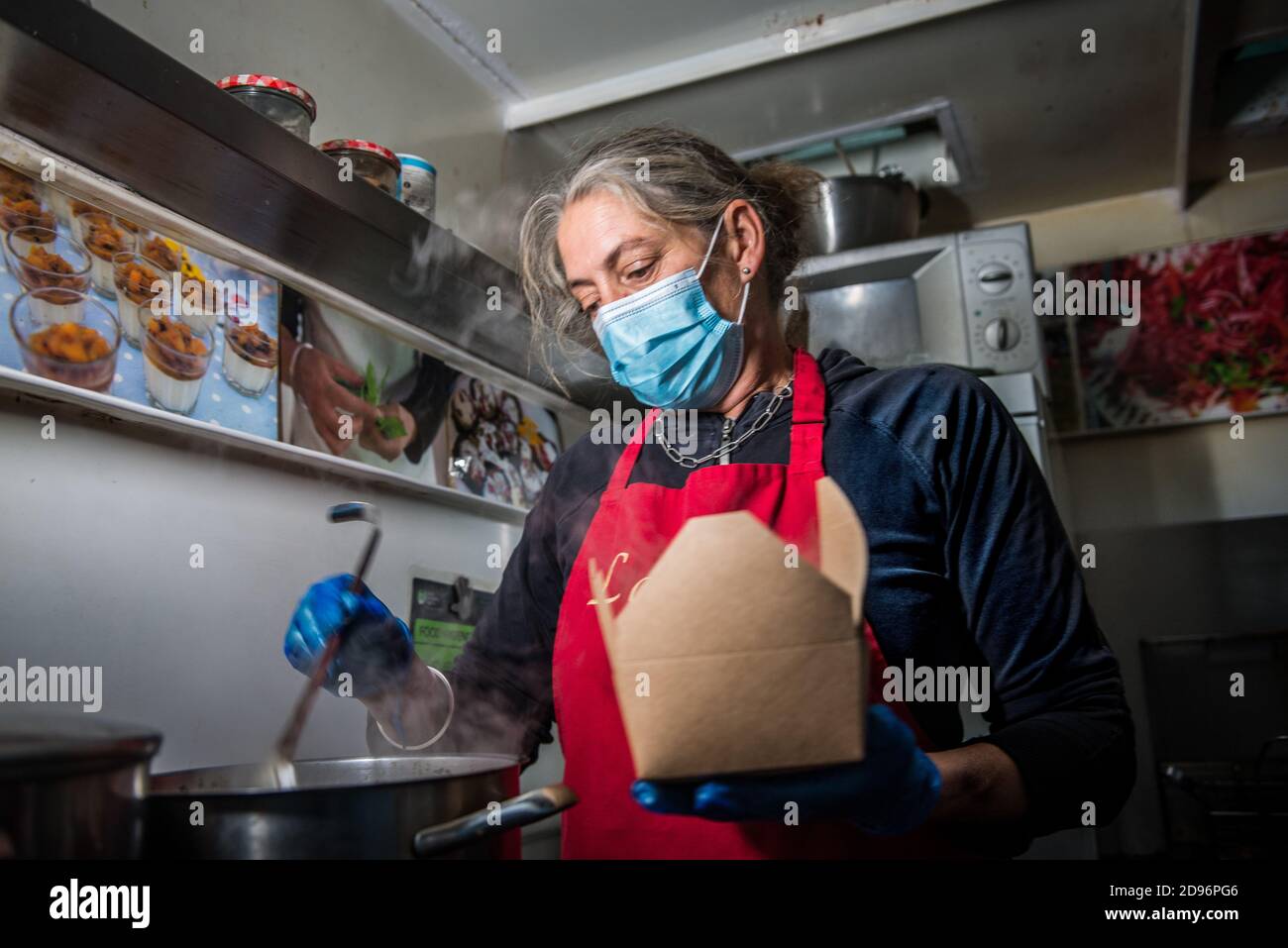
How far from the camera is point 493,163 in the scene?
5.45 ft

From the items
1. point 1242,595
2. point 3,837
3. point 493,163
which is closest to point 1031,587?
point 3,837

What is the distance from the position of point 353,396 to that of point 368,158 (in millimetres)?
292

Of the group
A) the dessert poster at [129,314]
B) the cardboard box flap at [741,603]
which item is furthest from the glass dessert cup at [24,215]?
the cardboard box flap at [741,603]

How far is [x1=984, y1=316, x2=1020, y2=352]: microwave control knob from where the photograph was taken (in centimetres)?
153

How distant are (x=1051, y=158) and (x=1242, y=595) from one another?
3.74 ft

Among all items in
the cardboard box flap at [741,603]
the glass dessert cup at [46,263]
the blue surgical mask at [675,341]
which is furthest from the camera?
the blue surgical mask at [675,341]

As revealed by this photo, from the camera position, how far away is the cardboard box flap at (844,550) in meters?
0.43

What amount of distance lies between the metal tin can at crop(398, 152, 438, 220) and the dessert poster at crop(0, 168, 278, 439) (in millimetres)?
248

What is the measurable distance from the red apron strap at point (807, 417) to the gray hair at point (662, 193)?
0.13 meters

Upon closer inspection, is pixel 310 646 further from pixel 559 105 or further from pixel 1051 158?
pixel 1051 158

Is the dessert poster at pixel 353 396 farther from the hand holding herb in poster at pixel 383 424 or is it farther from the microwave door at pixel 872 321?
the microwave door at pixel 872 321

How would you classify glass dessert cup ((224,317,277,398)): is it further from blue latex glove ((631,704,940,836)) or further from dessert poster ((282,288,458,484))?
blue latex glove ((631,704,940,836))

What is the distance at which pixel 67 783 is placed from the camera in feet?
1.44
